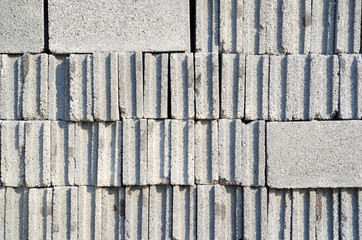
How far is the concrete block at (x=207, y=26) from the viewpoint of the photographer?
234 cm

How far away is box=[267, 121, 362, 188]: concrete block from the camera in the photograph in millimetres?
2334

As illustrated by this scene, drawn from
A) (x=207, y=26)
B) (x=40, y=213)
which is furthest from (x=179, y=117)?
(x=40, y=213)

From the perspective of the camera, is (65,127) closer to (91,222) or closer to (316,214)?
(91,222)

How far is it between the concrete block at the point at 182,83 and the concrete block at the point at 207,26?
0.52ft

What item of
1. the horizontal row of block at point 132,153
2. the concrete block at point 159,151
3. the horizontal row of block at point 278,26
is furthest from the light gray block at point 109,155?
the horizontal row of block at point 278,26

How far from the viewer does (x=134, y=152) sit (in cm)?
236

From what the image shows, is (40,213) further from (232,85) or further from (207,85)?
(232,85)

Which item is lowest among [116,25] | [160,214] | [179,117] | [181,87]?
[160,214]

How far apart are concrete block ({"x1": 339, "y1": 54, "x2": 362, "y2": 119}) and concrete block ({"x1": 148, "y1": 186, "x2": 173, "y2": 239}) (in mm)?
1601

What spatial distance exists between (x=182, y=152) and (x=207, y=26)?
1.06 meters

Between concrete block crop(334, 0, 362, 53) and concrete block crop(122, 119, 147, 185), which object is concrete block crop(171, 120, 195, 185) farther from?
concrete block crop(334, 0, 362, 53)

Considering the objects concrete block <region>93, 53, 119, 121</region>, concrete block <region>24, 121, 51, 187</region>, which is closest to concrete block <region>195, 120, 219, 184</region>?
concrete block <region>93, 53, 119, 121</region>

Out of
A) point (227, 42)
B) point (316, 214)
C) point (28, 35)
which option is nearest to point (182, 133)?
point (227, 42)

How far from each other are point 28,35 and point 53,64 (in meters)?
0.32
